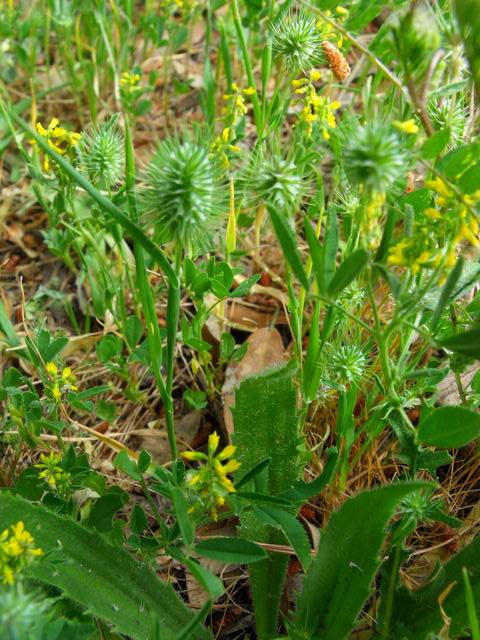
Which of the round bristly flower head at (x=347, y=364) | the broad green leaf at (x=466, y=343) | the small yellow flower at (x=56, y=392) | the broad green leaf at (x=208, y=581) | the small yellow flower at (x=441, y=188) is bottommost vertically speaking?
the broad green leaf at (x=208, y=581)

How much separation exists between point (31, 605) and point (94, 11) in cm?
178

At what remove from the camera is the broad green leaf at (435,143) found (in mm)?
1141

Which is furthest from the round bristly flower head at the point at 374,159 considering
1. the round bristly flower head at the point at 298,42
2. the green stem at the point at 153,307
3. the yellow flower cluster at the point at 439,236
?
the round bristly flower head at the point at 298,42

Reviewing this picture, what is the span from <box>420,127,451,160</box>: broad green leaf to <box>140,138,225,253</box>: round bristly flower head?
332mm

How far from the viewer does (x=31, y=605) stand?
953 millimetres

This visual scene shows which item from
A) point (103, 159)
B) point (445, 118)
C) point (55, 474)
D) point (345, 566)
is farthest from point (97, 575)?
point (445, 118)

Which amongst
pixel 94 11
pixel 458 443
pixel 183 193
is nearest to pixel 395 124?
pixel 183 193

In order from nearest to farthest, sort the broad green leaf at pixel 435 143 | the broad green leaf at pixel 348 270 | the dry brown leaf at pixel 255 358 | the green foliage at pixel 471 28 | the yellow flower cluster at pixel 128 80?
the green foliage at pixel 471 28, the broad green leaf at pixel 348 270, the broad green leaf at pixel 435 143, the dry brown leaf at pixel 255 358, the yellow flower cluster at pixel 128 80

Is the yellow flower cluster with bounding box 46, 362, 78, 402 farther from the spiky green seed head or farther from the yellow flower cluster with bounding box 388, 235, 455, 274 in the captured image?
the spiky green seed head

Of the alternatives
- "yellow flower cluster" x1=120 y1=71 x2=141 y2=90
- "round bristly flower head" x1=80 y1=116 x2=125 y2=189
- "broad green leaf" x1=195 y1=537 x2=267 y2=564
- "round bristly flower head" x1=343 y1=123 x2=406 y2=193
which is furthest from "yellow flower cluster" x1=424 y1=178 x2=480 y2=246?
"yellow flower cluster" x1=120 y1=71 x2=141 y2=90

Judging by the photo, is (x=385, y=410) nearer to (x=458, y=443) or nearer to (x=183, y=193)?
(x=458, y=443)

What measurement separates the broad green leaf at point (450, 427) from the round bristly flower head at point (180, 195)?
19.1 inches

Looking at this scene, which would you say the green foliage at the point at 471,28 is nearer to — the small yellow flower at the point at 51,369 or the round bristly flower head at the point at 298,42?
the round bristly flower head at the point at 298,42

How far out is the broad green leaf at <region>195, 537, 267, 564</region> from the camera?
1.16 metres
